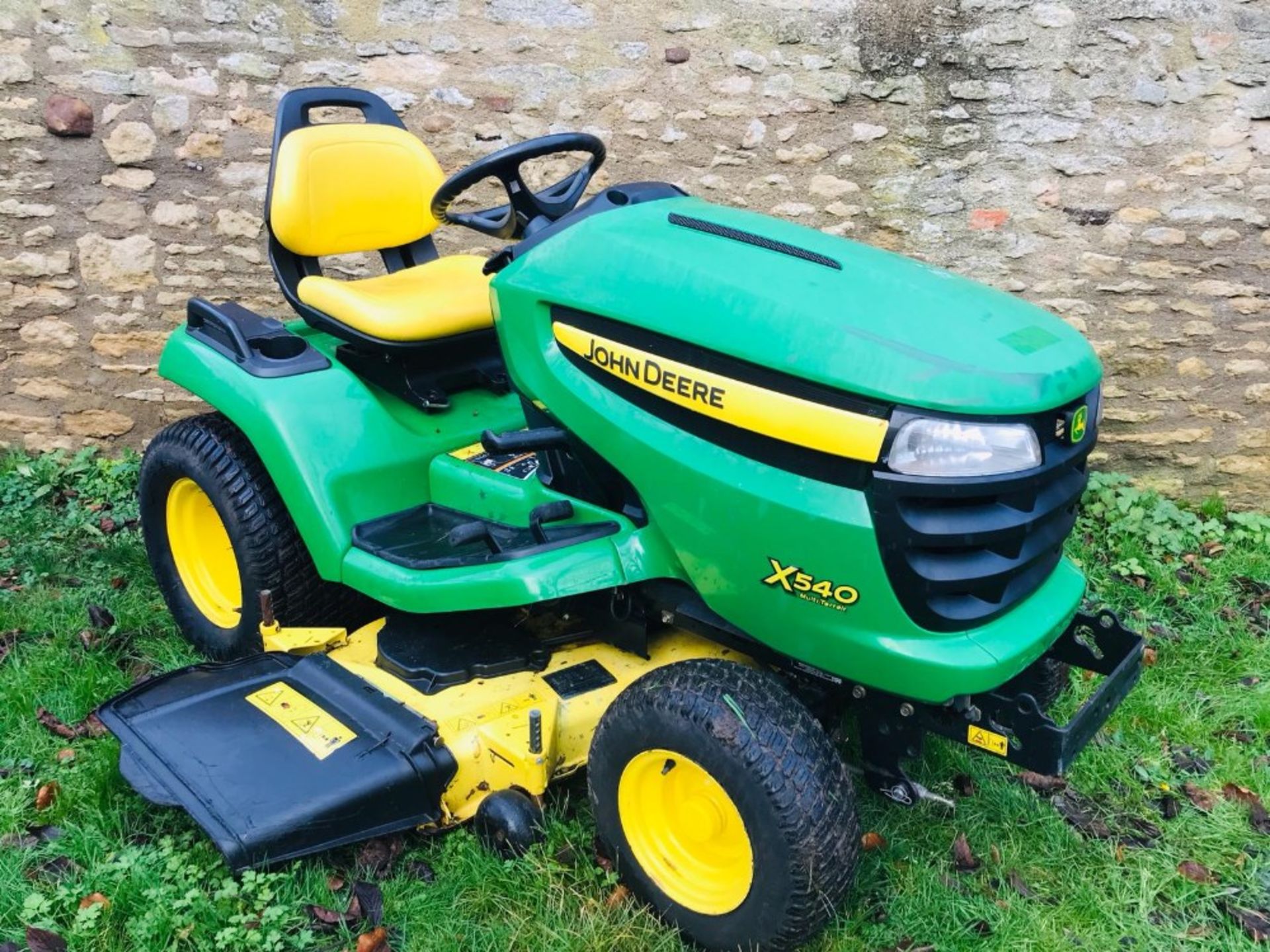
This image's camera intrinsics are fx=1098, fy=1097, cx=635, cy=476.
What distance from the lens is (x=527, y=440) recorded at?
217 centimetres

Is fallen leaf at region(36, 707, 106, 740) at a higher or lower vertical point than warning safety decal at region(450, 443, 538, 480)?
lower

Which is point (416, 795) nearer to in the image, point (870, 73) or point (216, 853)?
point (216, 853)

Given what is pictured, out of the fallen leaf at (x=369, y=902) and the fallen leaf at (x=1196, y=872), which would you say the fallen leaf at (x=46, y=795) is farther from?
the fallen leaf at (x=1196, y=872)

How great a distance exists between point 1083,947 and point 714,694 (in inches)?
34.4

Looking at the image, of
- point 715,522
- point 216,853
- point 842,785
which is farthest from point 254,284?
point 842,785

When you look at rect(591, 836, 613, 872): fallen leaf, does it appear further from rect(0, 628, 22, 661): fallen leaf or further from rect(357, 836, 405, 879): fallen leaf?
rect(0, 628, 22, 661): fallen leaf

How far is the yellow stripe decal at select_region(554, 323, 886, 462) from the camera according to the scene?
5.79 feet

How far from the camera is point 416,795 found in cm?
213

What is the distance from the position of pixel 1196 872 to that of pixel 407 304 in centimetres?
215

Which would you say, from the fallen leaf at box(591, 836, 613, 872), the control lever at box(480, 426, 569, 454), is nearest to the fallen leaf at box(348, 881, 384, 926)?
the fallen leaf at box(591, 836, 613, 872)

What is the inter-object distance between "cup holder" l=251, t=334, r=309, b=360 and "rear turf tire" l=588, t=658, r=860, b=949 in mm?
1282

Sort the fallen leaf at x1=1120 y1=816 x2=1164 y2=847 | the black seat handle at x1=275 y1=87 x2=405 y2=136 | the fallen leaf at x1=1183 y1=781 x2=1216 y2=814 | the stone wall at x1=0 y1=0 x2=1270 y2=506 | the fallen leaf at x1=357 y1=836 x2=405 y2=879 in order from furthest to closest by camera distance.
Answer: the stone wall at x1=0 y1=0 x2=1270 y2=506, the black seat handle at x1=275 y1=87 x2=405 y2=136, the fallen leaf at x1=1183 y1=781 x2=1216 y2=814, the fallen leaf at x1=1120 y1=816 x2=1164 y2=847, the fallen leaf at x1=357 y1=836 x2=405 y2=879

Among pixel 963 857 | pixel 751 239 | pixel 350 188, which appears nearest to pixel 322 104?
pixel 350 188

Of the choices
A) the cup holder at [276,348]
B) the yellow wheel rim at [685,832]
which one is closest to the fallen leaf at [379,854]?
the yellow wheel rim at [685,832]
